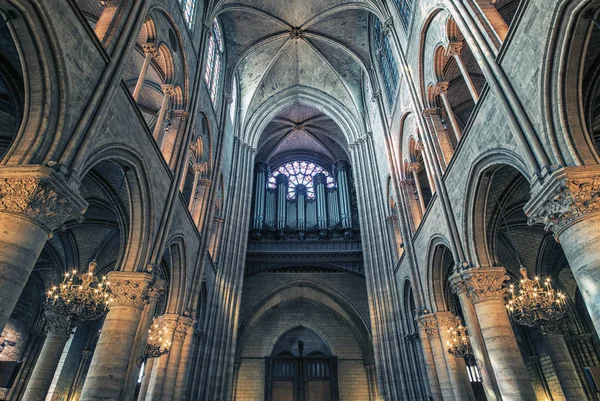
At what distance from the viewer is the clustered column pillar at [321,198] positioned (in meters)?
24.6

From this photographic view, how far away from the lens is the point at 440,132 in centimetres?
1098

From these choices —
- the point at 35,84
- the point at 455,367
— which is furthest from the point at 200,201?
the point at 455,367

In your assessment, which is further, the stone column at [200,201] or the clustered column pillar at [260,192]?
the clustered column pillar at [260,192]

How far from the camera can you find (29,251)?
4.78 metres

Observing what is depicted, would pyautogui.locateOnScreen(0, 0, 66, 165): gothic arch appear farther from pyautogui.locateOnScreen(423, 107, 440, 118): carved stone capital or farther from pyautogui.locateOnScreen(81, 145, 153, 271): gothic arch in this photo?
pyautogui.locateOnScreen(423, 107, 440, 118): carved stone capital

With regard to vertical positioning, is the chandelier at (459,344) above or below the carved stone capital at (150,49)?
below

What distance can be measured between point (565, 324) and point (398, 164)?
9458mm

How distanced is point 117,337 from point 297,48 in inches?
728

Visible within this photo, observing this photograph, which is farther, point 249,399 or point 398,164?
point 249,399

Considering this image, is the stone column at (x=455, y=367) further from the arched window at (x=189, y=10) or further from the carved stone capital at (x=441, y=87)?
the arched window at (x=189, y=10)

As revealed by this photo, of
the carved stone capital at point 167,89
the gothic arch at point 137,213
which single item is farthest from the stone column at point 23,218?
the carved stone capital at point 167,89

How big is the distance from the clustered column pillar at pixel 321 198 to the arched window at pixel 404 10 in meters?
13.1

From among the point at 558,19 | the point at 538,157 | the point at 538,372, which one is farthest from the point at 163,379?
the point at 538,372

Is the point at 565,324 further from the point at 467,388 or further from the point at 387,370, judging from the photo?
the point at 467,388
